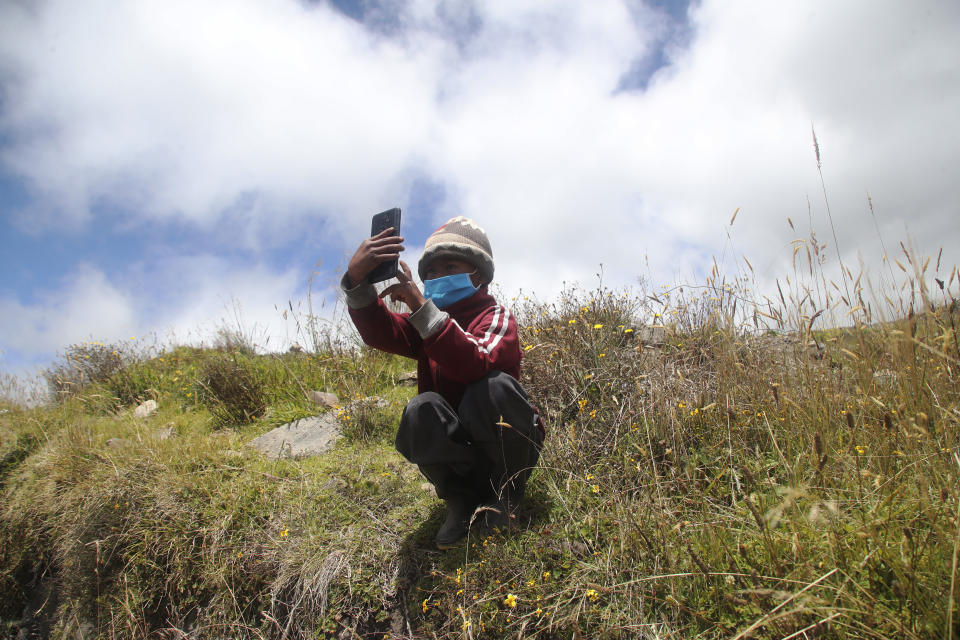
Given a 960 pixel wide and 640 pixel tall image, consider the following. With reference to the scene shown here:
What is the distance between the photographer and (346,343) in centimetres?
508

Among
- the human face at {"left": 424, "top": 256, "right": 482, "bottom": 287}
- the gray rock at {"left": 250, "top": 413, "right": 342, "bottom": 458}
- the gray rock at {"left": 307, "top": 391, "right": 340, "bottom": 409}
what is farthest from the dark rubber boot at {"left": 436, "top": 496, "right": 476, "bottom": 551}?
the gray rock at {"left": 307, "top": 391, "right": 340, "bottom": 409}

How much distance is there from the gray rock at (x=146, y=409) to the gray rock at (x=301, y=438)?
7.11ft

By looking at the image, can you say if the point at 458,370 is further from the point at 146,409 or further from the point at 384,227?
the point at 146,409

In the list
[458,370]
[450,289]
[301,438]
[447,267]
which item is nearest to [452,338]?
[458,370]

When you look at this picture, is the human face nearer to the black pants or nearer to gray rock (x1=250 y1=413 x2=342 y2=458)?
the black pants

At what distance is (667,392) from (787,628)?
4.28ft

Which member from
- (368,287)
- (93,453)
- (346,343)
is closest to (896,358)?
(368,287)

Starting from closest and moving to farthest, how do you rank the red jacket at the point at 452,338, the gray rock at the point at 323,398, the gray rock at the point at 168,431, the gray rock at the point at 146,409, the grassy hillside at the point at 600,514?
1. the grassy hillside at the point at 600,514
2. the red jacket at the point at 452,338
3. the gray rock at the point at 168,431
4. the gray rock at the point at 323,398
5. the gray rock at the point at 146,409

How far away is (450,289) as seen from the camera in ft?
7.32

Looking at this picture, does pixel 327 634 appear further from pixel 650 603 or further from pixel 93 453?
pixel 93 453

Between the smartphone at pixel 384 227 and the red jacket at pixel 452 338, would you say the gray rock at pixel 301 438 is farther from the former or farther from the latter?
the smartphone at pixel 384 227

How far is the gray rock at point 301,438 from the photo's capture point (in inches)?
144

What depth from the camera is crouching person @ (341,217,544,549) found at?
6.37 ft

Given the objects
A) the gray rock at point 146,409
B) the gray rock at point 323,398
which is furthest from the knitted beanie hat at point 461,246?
the gray rock at point 146,409
